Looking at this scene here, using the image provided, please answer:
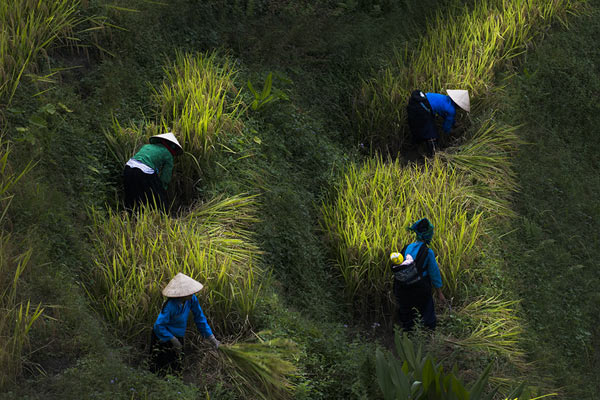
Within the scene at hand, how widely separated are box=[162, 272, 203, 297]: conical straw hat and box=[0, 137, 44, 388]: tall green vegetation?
0.96 m

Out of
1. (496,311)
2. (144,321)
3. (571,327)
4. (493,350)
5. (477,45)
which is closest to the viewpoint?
(144,321)

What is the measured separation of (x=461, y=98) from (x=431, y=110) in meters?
0.44

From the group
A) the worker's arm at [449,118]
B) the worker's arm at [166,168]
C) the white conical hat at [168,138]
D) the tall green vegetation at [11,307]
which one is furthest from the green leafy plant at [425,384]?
the worker's arm at [449,118]

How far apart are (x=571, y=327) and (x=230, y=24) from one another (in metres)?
5.82

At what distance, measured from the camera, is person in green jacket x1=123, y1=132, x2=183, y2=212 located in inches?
295

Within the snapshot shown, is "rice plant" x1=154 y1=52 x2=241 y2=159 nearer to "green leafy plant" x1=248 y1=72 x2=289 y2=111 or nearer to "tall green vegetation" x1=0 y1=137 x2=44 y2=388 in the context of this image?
"green leafy plant" x1=248 y1=72 x2=289 y2=111

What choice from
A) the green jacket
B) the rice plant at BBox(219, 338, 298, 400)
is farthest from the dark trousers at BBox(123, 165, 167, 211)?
the rice plant at BBox(219, 338, 298, 400)

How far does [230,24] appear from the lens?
1066cm

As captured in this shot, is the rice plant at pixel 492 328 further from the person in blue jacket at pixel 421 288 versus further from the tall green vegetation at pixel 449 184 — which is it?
the person in blue jacket at pixel 421 288

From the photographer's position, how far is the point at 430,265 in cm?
755

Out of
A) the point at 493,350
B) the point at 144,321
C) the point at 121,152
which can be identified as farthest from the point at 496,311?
the point at 121,152

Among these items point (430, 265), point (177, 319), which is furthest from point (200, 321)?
point (430, 265)

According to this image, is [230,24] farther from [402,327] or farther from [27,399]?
[27,399]

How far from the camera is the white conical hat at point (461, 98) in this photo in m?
10.1
